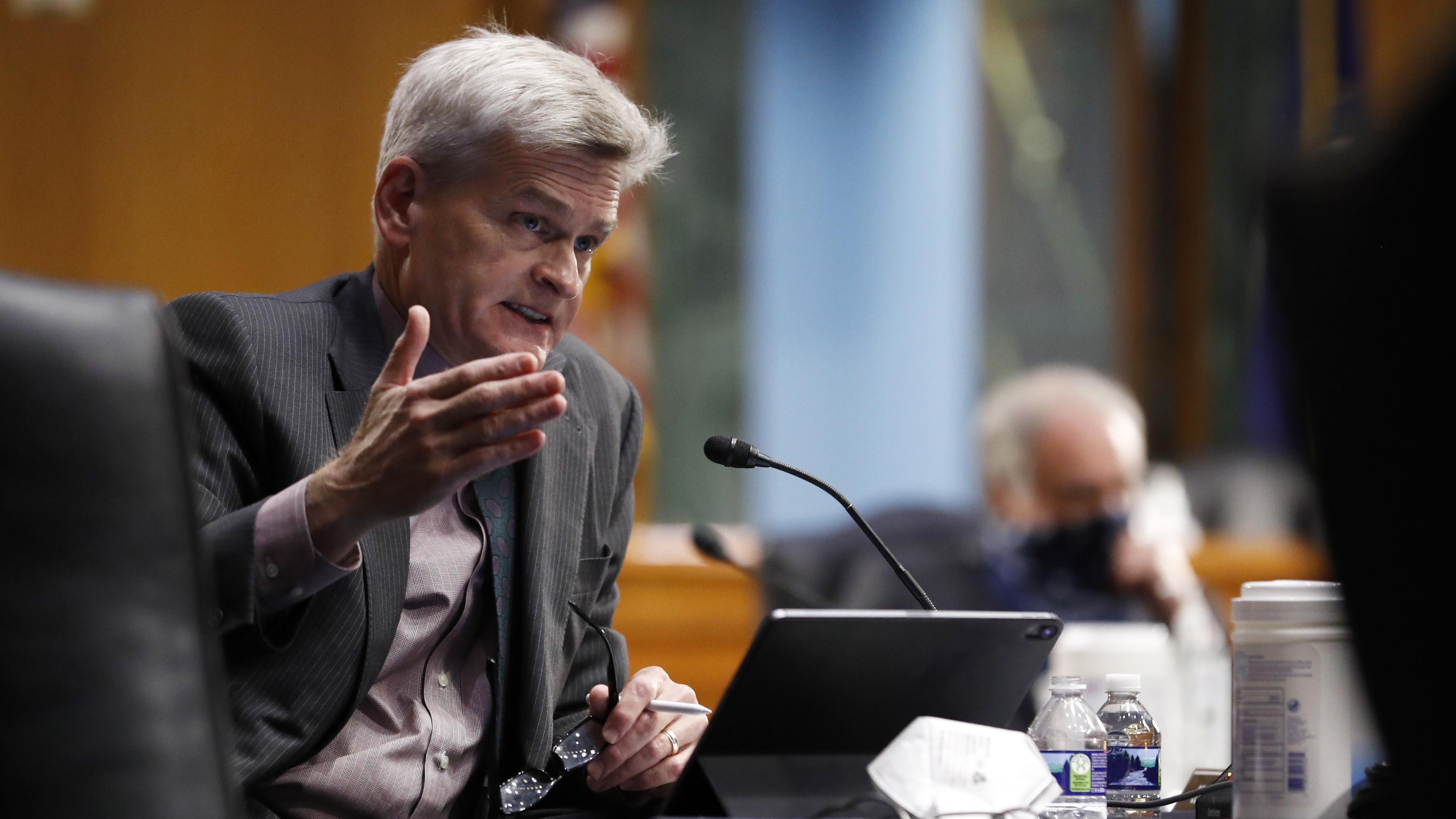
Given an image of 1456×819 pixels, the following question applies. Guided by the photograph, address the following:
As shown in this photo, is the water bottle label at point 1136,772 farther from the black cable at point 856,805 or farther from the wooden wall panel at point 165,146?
the wooden wall panel at point 165,146

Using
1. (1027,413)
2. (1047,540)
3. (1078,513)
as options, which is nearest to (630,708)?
(1047,540)

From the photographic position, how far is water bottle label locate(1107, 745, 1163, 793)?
1.36m

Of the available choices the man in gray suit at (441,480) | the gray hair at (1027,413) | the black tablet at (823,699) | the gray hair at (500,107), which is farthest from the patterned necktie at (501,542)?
the gray hair at (1027,413)

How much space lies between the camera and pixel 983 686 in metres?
1.22

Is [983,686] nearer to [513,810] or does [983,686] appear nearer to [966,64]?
[513,810]

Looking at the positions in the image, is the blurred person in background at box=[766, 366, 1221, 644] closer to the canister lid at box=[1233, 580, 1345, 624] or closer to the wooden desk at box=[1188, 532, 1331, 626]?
the wooden desk at box=[1188, 532, 1331, 626]

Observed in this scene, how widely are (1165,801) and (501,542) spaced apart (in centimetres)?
78

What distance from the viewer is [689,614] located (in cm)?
385

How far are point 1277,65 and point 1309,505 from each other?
4.94 metres

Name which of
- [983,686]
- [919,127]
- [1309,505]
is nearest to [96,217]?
[919,127]

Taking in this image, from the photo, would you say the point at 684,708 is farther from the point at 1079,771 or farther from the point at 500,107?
the point at 500,107

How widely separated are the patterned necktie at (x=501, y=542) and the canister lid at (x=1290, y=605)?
2.62 feet

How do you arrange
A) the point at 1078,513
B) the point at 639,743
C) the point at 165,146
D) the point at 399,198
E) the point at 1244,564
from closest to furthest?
1. the point at 639,743
2. the point at 399,198
3. the point at 1078,513
4. the point at 1244,564
5. the point at 165,146

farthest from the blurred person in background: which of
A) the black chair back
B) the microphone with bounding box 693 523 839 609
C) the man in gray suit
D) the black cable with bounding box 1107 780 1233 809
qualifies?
the black chair back
